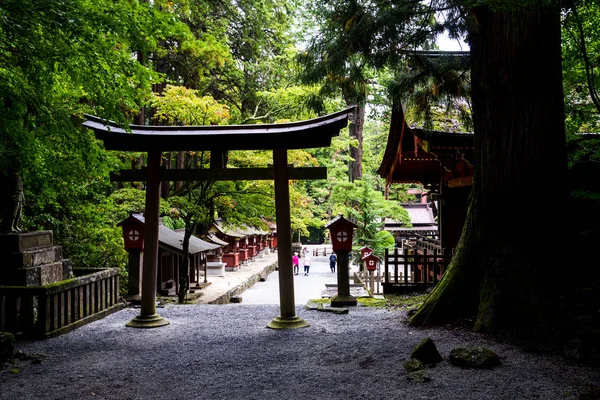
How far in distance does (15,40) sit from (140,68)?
1406 mm

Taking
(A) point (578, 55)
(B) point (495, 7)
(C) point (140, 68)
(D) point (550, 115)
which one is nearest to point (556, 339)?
(D) point (550, 115)

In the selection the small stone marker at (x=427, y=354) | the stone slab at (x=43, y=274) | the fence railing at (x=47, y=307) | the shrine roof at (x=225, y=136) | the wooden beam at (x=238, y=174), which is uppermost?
the shrine roof at (x=225, y=136)

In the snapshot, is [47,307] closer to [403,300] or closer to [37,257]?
[37,257]

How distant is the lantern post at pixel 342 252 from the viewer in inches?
353

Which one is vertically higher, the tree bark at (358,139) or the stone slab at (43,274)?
the tree bark at (358,139)

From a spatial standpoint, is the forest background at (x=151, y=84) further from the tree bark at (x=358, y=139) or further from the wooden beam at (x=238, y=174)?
the tree bark at (x=358, y=139)

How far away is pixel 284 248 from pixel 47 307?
3.33 metres

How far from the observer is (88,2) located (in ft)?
17.1

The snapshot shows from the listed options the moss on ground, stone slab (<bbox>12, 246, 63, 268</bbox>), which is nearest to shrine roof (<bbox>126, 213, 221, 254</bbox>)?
stone slab (<bbox>12, 246, 63, 268</bbox>)

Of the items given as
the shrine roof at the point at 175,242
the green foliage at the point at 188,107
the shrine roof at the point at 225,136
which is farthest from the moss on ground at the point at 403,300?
the shrine roof at the point at 175,242

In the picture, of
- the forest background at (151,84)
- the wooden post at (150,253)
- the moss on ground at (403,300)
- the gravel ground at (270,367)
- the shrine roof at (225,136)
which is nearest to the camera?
the gravel ground at (270,367)

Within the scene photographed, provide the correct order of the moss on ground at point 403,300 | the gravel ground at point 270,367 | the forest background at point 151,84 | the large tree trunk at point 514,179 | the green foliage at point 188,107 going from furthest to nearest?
the green foliage at point 188,107, the moss on ground at point 403,300, the large tree trunk at point 514,179, the forest background at point 151,84, the gravel ground at point 270,367

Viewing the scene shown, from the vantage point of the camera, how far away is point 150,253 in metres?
7.30

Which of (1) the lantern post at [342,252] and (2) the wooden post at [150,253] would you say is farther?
(1) the lantern post at [342,252]
